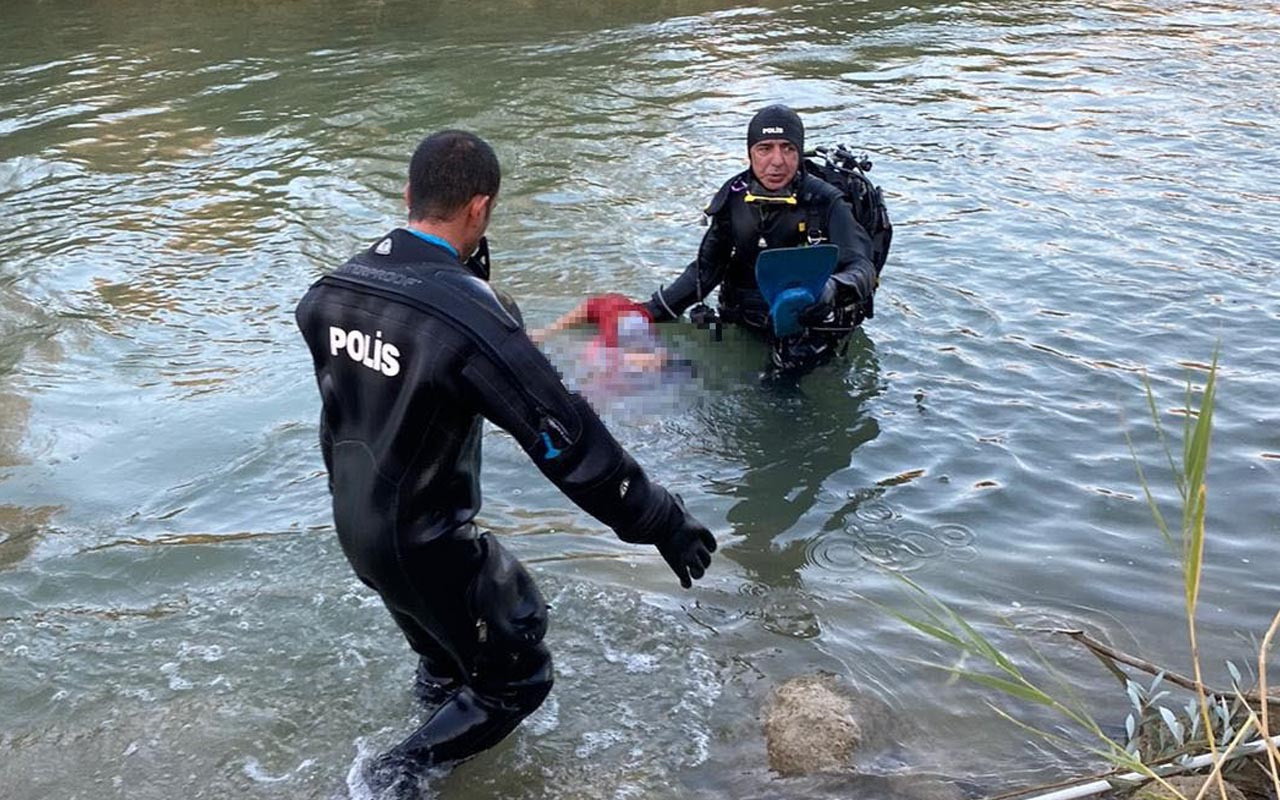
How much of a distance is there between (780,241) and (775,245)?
3 centimetres

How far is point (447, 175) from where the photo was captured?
2994 millimetres

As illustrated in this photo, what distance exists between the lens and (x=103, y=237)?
9.16 m

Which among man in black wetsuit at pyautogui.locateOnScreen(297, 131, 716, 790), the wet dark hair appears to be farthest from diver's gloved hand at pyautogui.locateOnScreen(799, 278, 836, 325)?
the wet dark hair

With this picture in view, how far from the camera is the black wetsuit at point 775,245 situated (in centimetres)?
598

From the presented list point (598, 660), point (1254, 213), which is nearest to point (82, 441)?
point (598, 660)

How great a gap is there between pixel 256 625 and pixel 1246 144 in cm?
934

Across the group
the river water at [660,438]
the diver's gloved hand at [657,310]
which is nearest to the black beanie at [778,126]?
the diver's gloved hand at [657,310]

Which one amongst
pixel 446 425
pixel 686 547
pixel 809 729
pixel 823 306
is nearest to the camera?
pixel 446 425

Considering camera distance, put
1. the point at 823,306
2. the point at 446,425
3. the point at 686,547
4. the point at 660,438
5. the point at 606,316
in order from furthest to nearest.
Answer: the point at 660,438, the point at 606,316, the point at 823,306, the point at 686,547, the point at 446,425

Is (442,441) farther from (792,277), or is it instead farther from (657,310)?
(657,310)

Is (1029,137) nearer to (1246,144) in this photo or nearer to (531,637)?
(1246,144)

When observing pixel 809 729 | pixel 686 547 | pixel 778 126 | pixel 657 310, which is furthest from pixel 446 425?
pixel 657 310

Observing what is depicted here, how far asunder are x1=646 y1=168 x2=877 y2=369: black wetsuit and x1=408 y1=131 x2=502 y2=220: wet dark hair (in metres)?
3.01

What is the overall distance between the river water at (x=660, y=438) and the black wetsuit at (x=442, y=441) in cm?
83
